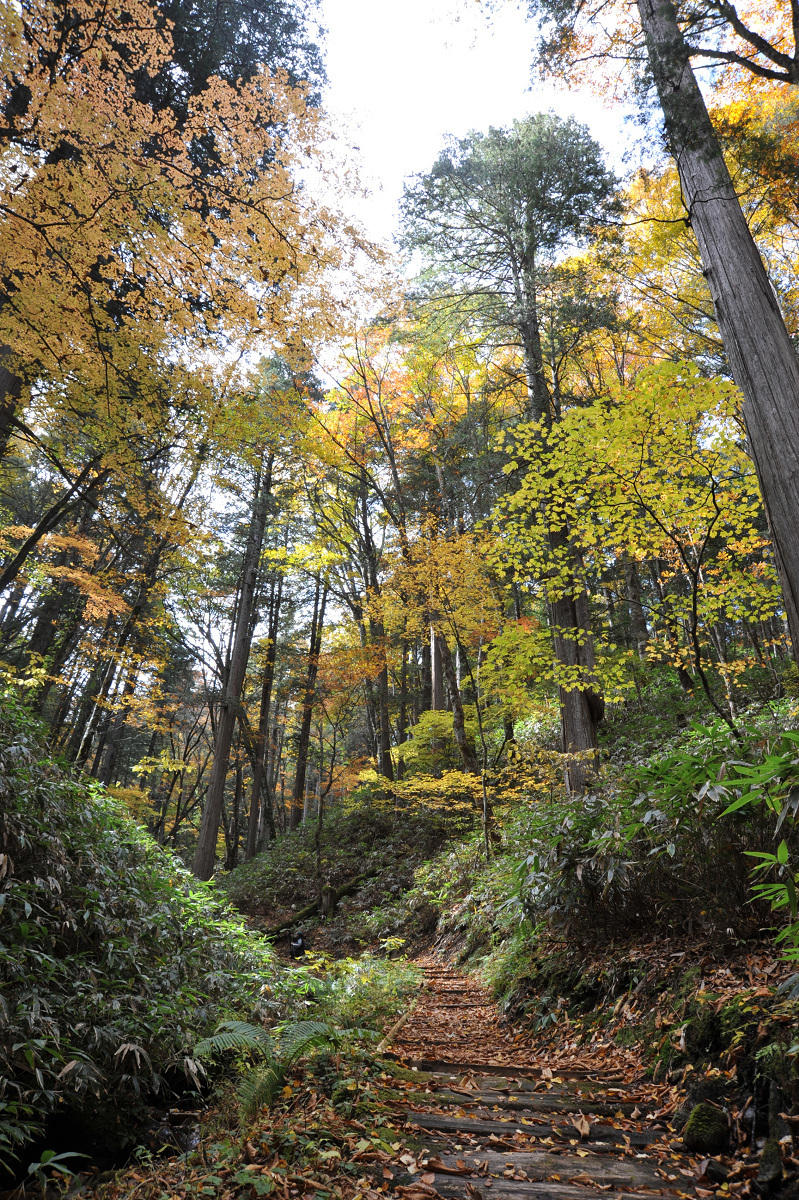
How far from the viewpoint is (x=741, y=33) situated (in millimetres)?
4379

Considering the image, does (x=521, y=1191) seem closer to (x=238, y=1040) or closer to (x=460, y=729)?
(x=238, y=1040)

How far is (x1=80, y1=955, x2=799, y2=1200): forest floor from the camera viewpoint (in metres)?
2.10

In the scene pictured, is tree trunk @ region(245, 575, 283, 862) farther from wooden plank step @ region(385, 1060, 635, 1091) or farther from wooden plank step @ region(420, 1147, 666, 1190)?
wooden plank step @ region(420, 1147, 666, 1190)

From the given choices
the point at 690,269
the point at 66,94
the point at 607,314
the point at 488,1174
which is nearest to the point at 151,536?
the point at 66,94

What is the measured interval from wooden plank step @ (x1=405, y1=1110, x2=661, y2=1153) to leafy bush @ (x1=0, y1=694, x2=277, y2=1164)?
1.80 metres

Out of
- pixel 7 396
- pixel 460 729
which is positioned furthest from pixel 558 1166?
pixel 460 729

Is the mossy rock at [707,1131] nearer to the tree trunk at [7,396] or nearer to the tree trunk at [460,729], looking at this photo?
the tree trunk at [7,396]

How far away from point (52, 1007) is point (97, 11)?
863cm

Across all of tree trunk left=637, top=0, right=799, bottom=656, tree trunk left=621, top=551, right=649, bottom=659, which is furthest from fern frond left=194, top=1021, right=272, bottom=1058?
tree trunk left=621, top=551, right=649, bottom=659

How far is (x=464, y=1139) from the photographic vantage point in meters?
2.51

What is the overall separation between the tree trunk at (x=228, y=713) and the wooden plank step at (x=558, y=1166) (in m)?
10.4

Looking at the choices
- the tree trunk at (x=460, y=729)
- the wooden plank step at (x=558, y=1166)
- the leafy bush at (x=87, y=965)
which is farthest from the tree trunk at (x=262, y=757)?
the wooden plank step at (x=558, y=1166)

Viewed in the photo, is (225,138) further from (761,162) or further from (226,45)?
(761,162)

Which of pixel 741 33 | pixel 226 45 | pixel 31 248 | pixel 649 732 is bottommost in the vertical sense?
pixel 649 732
